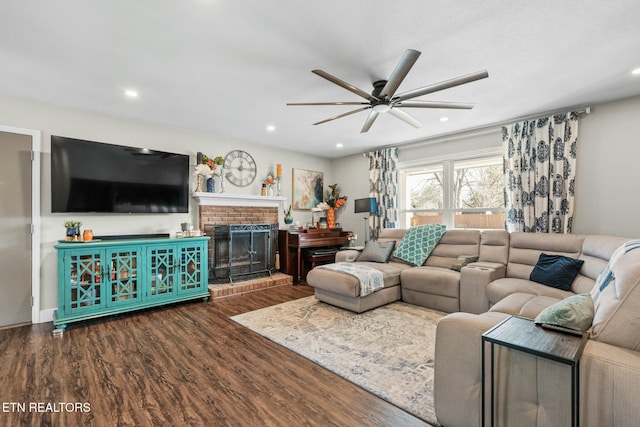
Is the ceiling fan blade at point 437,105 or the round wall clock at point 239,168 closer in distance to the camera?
the ceiling fan blade at point 437,105

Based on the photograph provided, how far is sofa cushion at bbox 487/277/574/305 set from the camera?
8.75 feet

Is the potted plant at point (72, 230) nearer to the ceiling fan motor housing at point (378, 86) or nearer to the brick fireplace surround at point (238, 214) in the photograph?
the brick fireplace surround at point (238, 214)

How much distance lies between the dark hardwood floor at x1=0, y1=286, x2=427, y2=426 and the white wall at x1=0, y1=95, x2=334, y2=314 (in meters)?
1.03

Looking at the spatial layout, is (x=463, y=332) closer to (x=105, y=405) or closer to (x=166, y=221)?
(x=105, y=405)

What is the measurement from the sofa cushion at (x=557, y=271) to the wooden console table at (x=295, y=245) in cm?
323

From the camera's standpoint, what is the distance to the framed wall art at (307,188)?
5.80 metres

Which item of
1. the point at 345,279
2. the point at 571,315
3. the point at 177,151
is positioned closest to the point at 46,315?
the point at 177,151

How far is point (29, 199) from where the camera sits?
3.15 m

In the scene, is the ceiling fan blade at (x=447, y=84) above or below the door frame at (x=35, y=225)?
above

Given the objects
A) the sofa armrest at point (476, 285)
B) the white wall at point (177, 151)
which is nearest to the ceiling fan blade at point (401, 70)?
the sofa armrest at point (476, 285)

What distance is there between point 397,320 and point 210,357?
193 centimetres

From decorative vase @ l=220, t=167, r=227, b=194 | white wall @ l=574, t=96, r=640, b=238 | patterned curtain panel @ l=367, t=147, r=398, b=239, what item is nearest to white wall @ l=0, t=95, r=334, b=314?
decorative vase @ l=220, t=167, r=227, b=194

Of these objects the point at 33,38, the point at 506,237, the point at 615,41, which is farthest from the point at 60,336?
the point at 615,41

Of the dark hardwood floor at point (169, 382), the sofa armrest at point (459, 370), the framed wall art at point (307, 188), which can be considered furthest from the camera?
the framed wall art at point (307, 188)
